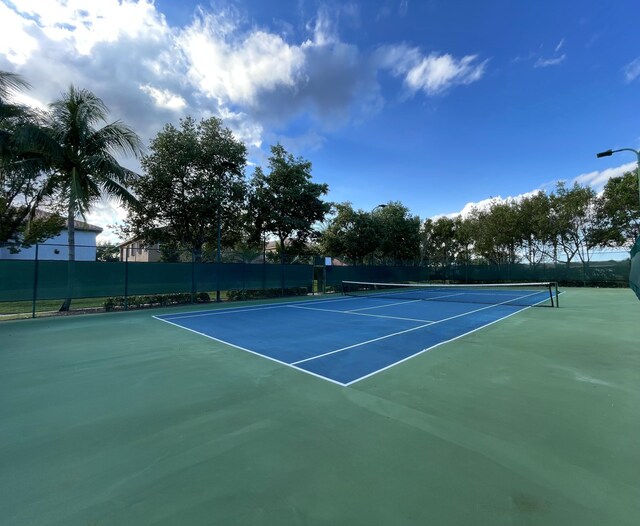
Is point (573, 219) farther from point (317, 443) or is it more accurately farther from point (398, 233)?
point (317, 443)

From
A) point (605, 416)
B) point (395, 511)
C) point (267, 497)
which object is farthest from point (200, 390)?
point (605, 416)

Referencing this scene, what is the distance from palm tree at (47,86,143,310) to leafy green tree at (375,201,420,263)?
18987mm

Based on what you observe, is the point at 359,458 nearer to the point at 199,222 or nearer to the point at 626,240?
the point at 199,222

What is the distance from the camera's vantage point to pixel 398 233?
1156 inches

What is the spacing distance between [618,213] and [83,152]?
38299 millimetres

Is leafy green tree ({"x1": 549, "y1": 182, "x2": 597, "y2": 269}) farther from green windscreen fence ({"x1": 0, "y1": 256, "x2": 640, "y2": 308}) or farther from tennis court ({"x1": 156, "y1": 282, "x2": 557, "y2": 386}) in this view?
tennis court ({"x1": 156, "y1": 282, "x2": 557, "y2": 386})

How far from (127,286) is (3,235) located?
9.16 metres

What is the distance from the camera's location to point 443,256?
41.9m

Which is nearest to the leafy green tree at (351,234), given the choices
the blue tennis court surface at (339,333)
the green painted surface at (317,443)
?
the blue tennis court surface at (339,333)

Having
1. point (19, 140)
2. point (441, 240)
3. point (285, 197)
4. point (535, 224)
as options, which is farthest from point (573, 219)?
point (19, 140)

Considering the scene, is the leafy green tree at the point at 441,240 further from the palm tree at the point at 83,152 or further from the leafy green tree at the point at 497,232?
the palm tree at the point at 83,152

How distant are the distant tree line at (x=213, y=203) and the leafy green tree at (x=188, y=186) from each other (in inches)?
2.1

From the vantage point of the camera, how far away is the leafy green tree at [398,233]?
28.5 metres

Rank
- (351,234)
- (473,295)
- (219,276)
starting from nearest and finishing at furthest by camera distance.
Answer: (219,276) → (473,295) → (351,234)
